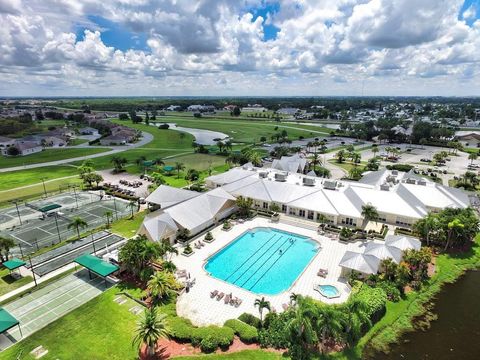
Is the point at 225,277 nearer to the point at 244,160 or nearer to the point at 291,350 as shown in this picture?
the point at 291,350

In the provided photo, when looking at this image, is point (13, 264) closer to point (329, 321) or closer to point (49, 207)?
point (49, 207)

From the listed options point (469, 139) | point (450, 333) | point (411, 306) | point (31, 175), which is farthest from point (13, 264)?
point (469, 139)

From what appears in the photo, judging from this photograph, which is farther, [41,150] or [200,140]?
[200,140]

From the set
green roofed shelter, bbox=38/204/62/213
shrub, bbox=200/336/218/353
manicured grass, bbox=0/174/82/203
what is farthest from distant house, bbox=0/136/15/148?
shrub, bbox=200/336/218/353

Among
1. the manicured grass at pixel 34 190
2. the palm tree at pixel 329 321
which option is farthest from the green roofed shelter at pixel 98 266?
the manicured grass at pixel 34 190

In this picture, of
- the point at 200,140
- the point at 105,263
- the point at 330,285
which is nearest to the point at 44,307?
the point at 105,263

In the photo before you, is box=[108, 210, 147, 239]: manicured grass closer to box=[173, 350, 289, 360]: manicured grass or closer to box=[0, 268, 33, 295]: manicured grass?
box=[0, 268, 33, 295]: manicured grass

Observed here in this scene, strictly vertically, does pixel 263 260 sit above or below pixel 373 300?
below
